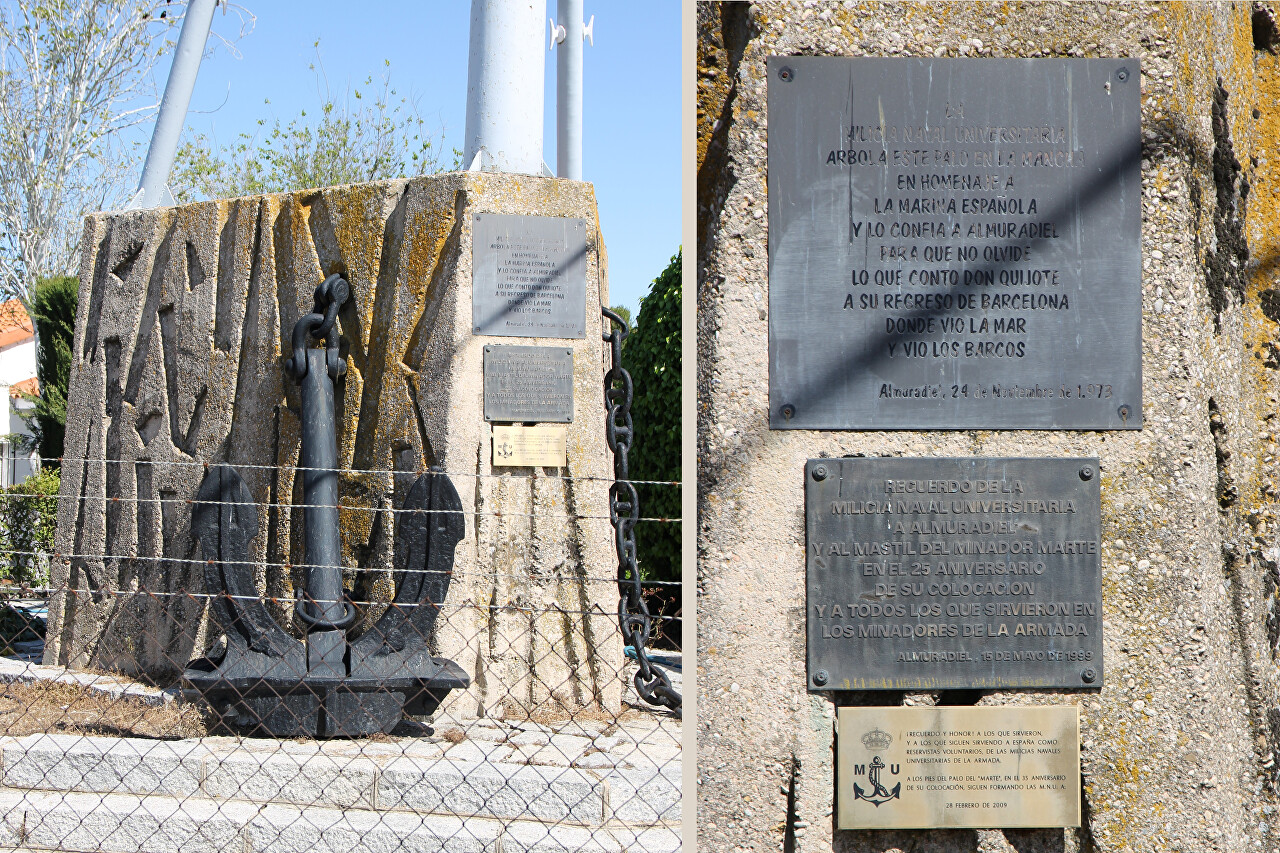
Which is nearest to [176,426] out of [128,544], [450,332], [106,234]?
[128,544]

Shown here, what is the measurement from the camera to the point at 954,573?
7.29 ft

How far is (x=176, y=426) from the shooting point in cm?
661

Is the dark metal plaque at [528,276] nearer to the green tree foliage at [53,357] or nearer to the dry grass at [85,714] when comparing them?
the dry grass at [85,714]

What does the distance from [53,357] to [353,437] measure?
7693 millimetres

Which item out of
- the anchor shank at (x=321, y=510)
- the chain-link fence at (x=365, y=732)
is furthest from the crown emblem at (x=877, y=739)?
the anchor shank at (x=321, y=510)

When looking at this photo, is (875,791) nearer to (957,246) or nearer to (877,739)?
(877,739)

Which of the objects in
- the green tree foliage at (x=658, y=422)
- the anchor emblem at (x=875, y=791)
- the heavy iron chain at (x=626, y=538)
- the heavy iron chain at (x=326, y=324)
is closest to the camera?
the anchor emblem at (x=875, y=791)

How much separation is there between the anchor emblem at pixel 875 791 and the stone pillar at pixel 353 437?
2939 millimetres

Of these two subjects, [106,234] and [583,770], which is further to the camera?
[106,234]

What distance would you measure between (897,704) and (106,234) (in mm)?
6439

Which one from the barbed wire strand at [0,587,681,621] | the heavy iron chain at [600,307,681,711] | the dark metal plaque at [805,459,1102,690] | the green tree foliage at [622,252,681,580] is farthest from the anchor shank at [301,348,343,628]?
the dark metal plaque at [805,459,1102,690]

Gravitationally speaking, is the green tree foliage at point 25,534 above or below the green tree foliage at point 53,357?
below

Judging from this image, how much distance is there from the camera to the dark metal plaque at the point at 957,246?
2219mm

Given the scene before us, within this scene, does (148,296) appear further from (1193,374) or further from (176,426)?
(1193,374)
